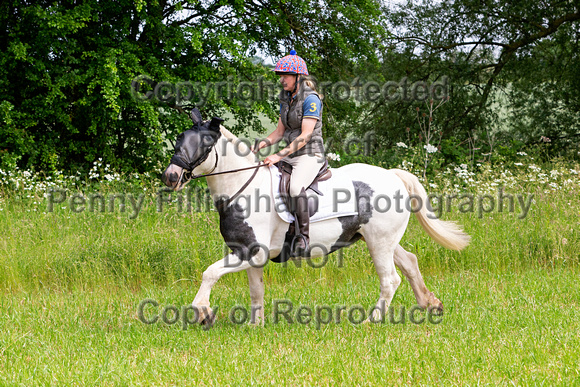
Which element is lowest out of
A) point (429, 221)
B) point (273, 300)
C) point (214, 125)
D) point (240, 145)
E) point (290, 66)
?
point (273, 300)

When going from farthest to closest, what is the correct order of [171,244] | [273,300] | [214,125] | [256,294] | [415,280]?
[171,244]
[273,300]
[415,280]
[256,294]
[214,125]

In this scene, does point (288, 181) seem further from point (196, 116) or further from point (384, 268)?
point (384, 268)

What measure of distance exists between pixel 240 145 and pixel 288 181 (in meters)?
0.58

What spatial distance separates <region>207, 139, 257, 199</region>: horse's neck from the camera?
17.1 ft

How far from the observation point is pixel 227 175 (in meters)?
5.23

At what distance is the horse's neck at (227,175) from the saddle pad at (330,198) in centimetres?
36

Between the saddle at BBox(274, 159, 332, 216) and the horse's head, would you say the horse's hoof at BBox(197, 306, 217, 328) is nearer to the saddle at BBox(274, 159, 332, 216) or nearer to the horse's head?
the horse's head

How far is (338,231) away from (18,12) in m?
10.3

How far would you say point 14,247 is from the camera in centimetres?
761

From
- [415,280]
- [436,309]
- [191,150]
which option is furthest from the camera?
[415,280]

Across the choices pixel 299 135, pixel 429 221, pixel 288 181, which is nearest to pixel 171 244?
pixel 288 181

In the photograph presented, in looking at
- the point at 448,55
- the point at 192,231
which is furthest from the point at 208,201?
the point at 448,55

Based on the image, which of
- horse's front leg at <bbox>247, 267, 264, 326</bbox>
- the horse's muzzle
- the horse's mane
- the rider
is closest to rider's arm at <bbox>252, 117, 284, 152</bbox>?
the rider

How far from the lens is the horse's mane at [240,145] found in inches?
207
